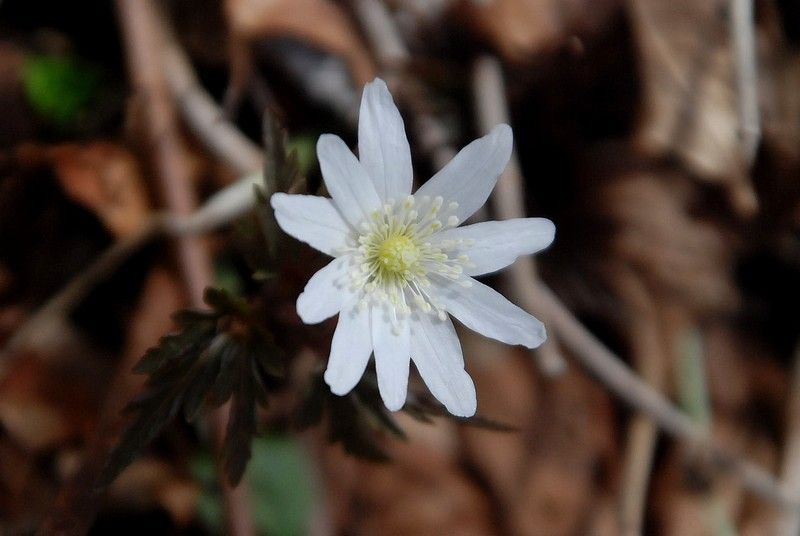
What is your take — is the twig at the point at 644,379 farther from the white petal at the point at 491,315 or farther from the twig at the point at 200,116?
the twig at the point at 200,116

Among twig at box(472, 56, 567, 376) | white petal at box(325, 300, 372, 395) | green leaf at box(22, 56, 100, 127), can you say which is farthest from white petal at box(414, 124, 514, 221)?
green leaf at box(22, 56, 100, 127)

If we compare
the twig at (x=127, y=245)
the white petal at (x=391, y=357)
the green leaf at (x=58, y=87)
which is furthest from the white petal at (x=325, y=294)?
the green leaf at (x=58, y=87)

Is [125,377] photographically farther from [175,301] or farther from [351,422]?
[351,422]

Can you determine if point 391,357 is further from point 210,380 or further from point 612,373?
point 612,373

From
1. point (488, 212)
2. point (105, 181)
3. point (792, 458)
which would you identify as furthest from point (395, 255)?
point (792, 458)

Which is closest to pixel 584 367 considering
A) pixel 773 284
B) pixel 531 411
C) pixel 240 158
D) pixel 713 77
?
pixel 531 411

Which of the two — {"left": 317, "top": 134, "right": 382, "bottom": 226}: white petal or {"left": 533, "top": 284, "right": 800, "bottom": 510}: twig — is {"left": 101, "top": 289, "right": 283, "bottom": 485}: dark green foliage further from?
{"left": 533, "top": 284, "right": 800, "bottom": 510}: twig

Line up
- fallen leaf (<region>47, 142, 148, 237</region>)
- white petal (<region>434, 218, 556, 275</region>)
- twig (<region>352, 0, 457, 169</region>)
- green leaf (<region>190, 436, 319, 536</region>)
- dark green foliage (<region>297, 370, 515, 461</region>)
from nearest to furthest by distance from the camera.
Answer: white petal (<region>434, 218, 556, 275</region>), dark green foliage (<region>297, 370, 515, 461</region>), green leaf (<region>190, 436, 319, 536</region>), fallen leaf (<region>47, 142, 148, 237</region>), twig (<region>352, 0, 457, 169</region>)
